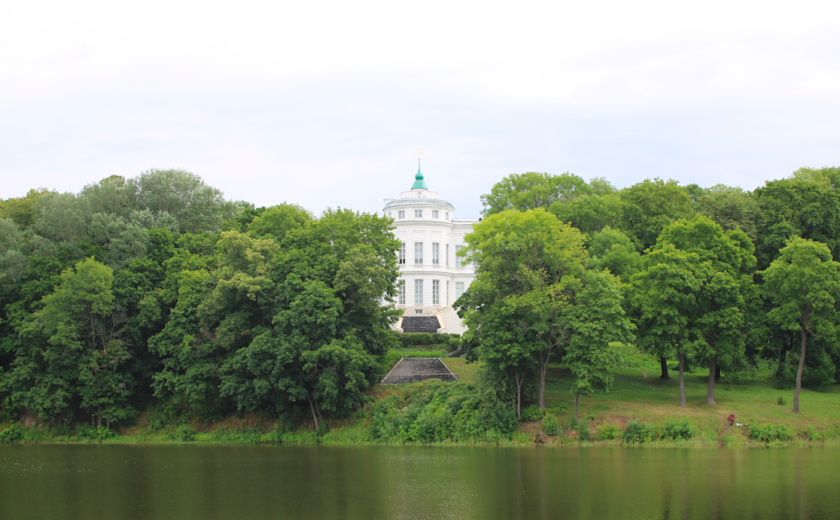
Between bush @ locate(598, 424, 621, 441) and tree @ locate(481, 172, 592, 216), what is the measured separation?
20.8m

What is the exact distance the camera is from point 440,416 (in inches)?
1353

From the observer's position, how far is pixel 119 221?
43.9m

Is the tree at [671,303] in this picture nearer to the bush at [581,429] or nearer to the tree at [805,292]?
the tree at [805,292]

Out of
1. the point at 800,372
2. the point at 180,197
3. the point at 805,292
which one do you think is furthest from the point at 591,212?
the point at 180,197

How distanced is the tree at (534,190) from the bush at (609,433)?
2082 cm

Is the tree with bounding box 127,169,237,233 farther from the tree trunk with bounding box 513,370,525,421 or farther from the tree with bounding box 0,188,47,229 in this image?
the tree trunk with bounding box 513,370,525,421

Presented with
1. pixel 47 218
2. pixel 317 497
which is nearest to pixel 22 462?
pixel 317 497

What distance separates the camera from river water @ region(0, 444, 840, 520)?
18.4 m

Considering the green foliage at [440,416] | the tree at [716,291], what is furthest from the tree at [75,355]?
the tree at [716,291]

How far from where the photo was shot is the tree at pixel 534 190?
163 ft

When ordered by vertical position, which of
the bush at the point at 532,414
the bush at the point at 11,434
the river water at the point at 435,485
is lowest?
the bush at the point at 11,434

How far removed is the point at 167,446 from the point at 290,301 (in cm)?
910

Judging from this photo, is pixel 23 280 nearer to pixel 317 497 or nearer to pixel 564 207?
pixel 317 497

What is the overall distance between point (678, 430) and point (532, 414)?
6.26m
